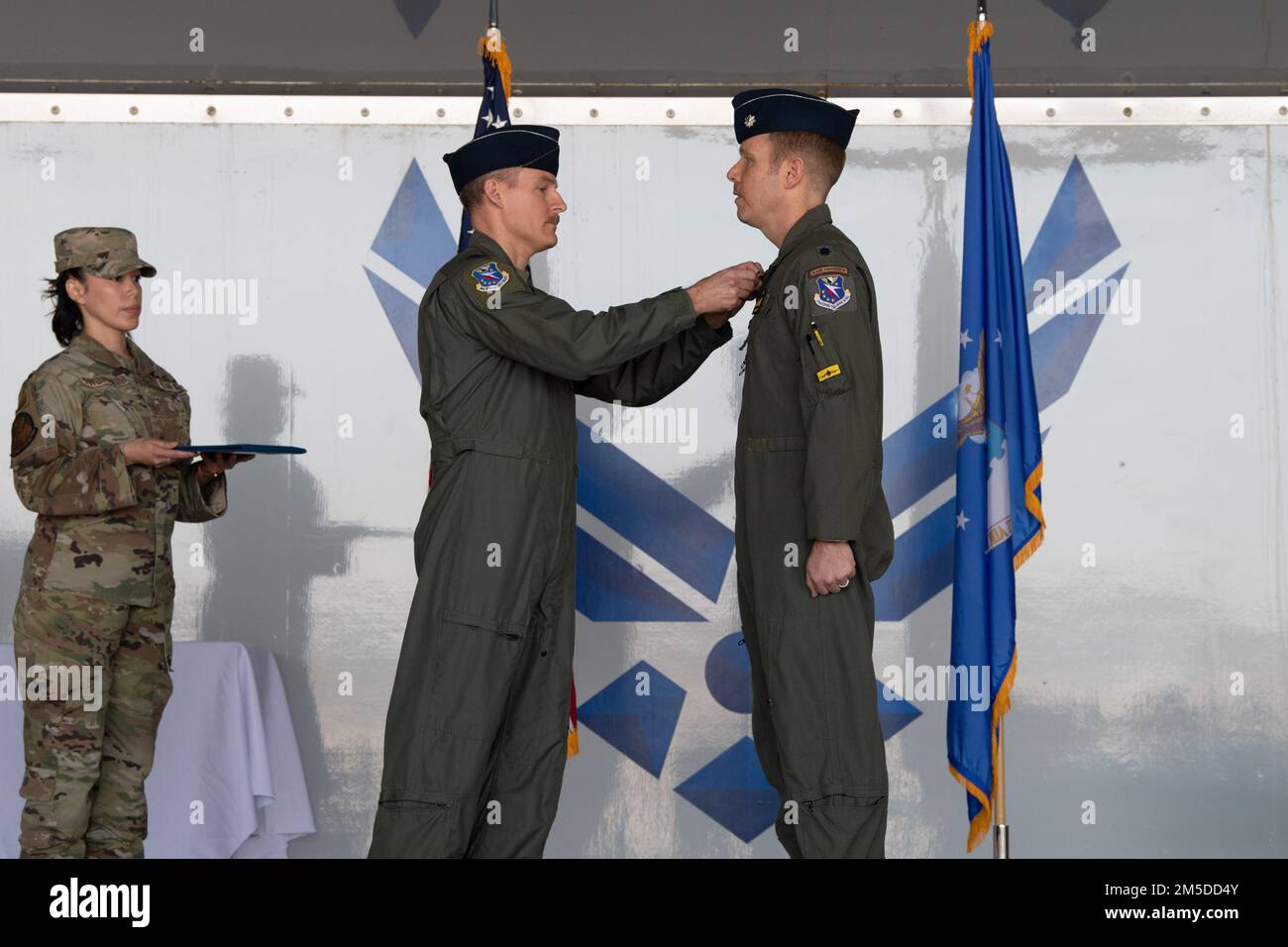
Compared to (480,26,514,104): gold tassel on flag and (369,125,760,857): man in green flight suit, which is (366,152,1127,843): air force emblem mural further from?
(369,125,760,857): man in green flight suit

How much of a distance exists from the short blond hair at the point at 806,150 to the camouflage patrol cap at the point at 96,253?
1.54 metres

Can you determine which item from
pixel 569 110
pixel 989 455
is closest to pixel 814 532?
pixel 989 455

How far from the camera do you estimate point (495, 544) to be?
2.79m

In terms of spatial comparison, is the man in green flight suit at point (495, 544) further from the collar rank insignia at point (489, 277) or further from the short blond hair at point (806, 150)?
the short blond hair at point (806, 150)

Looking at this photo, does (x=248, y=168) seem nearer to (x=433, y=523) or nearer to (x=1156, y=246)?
(x=433, y=523)

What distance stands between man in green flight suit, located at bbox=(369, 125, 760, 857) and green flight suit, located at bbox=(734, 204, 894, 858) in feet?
0.69

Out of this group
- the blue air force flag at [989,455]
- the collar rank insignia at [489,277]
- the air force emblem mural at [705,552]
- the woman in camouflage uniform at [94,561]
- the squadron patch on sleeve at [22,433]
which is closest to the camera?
the collar rank insignia at [489,277]

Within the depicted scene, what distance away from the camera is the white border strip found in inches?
156

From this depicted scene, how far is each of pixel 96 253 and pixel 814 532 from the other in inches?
73.9

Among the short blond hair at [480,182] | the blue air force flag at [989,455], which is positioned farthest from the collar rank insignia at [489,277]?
the blue air force flag at [989,455]

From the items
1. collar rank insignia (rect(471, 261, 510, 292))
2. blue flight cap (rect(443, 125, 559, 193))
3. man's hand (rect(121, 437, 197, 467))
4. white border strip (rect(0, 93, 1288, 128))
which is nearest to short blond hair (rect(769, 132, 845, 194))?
blue flight cap (rect(443, 125, 559, 193))

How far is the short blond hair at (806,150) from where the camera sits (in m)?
2.96

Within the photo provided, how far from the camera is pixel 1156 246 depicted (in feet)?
13.1

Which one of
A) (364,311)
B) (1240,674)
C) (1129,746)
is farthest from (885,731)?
(364,311)
